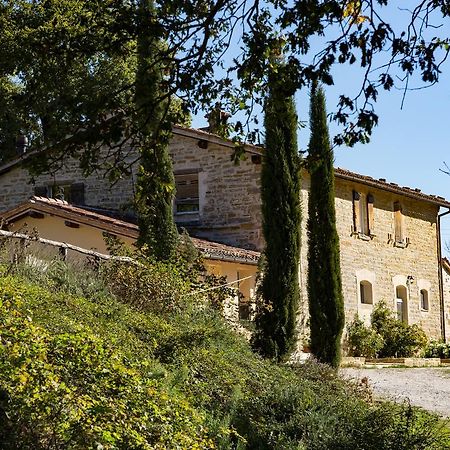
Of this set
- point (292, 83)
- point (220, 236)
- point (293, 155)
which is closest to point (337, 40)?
point (292, 83)

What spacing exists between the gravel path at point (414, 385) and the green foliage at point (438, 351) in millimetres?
4328

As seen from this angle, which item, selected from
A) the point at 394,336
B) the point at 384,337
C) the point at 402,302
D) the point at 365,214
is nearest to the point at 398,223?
the point at 365,214

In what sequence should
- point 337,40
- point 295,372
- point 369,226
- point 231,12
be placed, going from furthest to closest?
point 369,226, point 295,372, point 231,12, point 337,40

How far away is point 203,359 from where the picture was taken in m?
10.2

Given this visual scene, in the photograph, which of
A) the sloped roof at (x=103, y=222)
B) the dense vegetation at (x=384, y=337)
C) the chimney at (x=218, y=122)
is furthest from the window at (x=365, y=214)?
the chimney at (x=218, y=122)

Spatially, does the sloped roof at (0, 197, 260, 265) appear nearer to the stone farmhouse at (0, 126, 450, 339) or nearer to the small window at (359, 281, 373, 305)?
the stone farmhouse at (0, 126, 450, 339)

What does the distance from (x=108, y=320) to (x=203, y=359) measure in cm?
122

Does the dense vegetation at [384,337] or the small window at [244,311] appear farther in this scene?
the dense vegetation at [384,337]

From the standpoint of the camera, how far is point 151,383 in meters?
6.79

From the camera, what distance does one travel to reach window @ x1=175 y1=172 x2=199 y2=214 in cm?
2288

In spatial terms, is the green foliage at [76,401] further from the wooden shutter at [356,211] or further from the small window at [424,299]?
the small window at [424,299]

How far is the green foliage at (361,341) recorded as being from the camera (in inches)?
921

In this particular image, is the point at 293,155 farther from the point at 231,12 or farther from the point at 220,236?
the point at 231,12

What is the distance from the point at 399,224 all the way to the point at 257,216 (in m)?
7.16
